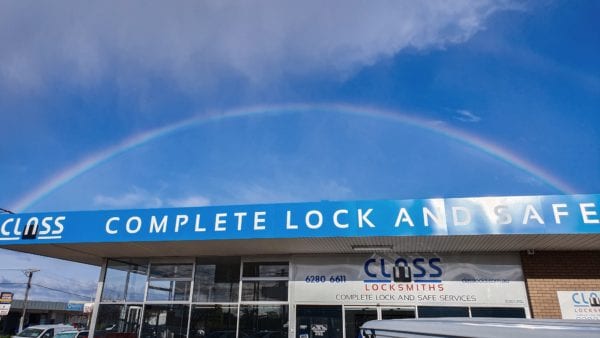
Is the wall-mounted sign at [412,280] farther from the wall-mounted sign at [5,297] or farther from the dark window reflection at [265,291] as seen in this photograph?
the wall-mounted sign at [5,297]

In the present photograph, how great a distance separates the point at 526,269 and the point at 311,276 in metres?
5.31

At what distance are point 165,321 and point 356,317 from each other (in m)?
5.41

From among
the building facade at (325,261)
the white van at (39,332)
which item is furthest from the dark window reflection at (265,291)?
the white van at (39,332)

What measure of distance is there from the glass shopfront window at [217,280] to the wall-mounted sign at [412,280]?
69.4 inches

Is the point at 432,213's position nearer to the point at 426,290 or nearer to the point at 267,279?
the point at 426,290

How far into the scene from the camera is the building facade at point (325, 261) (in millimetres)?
9305

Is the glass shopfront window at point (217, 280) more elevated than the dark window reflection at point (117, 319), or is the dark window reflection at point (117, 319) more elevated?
the glass shopfront window at point (217, 280)

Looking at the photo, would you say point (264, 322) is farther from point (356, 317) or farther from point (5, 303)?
point (5, 303)

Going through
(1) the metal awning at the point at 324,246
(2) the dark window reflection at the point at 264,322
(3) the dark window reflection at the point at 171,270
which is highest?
(1) the metal awning at the point at 324,246

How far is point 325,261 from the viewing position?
11.9 m

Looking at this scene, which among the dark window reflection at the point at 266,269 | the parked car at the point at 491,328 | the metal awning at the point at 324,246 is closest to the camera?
the parked car at the point at 491,328

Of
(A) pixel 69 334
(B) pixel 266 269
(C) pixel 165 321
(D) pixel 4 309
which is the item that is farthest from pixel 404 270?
(D) pixel 4 309

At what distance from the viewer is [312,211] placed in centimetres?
980

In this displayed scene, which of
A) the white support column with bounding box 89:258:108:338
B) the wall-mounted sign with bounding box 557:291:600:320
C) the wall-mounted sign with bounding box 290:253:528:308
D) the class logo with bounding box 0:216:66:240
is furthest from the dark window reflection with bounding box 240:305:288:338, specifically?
the wall-mounted sign with bounding box 557:291:600:320
